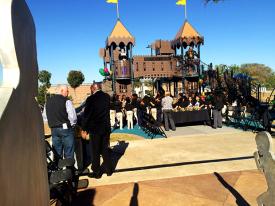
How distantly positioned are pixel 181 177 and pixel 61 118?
8.37 ft

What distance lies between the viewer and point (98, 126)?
652cm

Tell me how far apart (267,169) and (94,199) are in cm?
314

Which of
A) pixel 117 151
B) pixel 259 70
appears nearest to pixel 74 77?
pixel 259 70

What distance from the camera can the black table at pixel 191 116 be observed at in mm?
14453

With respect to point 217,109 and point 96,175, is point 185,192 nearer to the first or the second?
point 96,175

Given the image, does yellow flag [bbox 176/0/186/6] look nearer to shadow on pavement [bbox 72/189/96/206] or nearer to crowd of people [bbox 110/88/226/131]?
crowd of people [bbox 110/88/226/131]

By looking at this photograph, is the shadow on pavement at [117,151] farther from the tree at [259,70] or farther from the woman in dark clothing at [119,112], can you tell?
the tree at [259,70]

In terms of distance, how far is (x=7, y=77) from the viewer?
1.57 m

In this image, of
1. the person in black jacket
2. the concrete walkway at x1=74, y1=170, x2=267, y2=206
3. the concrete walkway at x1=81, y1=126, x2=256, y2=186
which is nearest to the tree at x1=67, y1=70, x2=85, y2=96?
the person in black jacket

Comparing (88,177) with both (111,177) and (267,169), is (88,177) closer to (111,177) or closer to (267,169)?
(111,177)

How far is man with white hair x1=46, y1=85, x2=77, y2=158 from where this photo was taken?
19.4ft

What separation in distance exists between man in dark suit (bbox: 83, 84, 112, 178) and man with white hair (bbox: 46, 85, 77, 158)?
1.95 ft

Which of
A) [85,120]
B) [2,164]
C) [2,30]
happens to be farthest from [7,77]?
[85,120]

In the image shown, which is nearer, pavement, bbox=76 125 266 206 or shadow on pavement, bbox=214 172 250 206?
shadow on pavement, bbox=214 172 250 206
